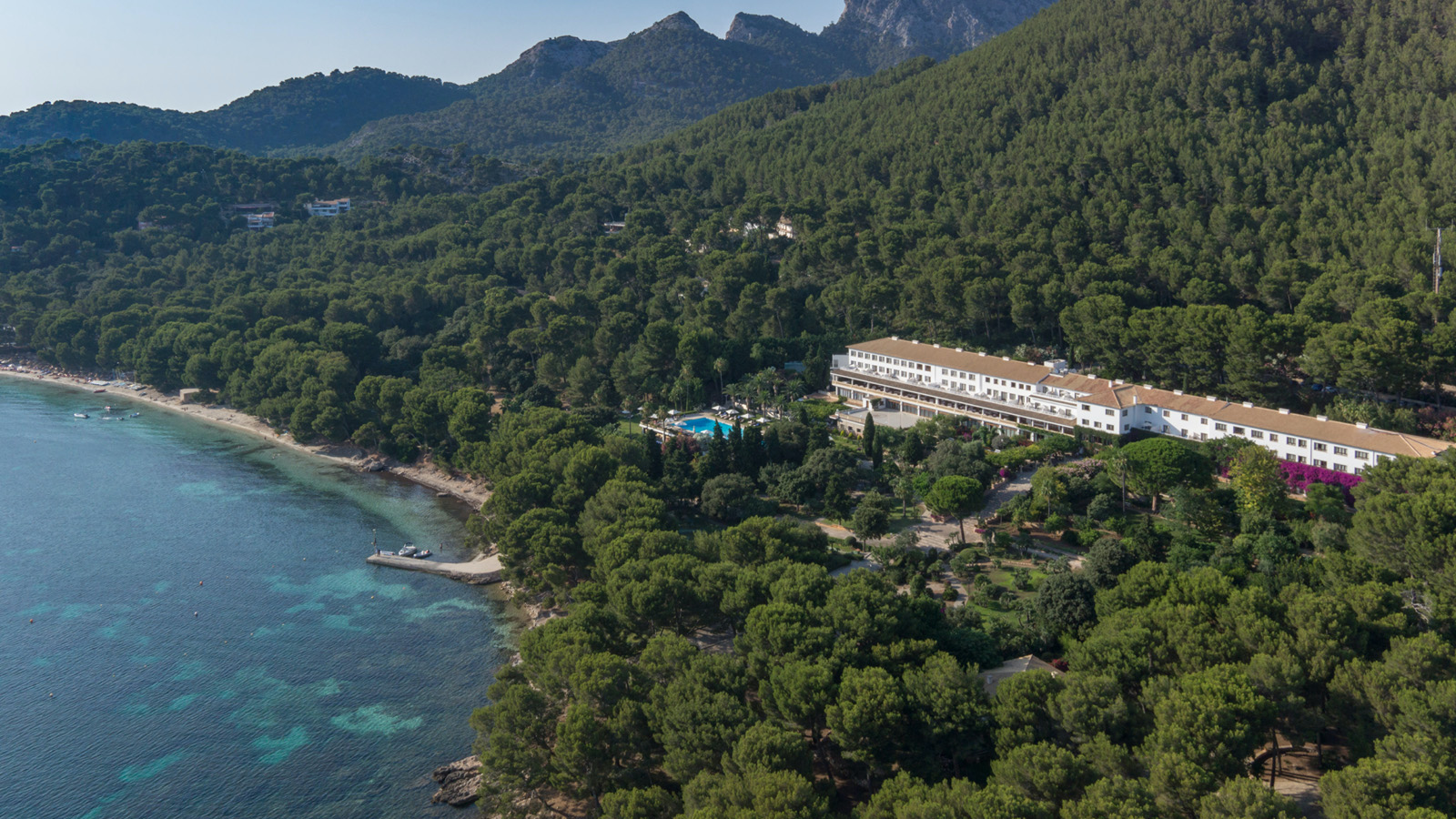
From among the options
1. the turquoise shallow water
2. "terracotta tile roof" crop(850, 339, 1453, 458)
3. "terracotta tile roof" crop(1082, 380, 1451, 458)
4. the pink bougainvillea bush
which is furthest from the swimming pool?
the pink bougainvillea bush

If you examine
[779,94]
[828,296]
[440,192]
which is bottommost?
[828,296]

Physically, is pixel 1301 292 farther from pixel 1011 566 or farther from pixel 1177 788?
pixel 1177 788

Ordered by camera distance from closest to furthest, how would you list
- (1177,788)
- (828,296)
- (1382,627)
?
1. (1177,788)
2. (1382,627)
3. (828,296)

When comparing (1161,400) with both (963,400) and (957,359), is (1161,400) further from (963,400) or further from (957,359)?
(957,359)

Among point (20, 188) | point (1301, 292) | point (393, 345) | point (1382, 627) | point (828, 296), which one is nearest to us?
point (1382, 627)

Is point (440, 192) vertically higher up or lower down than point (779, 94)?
lower down

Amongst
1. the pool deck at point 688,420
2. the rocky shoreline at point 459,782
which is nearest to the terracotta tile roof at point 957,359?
the pool deck at point 688,420

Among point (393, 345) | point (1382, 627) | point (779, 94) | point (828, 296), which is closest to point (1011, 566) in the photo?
point (1382, 627)

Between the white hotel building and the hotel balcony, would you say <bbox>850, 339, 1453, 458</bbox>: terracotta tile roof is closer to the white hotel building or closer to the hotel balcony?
the white hotel building
